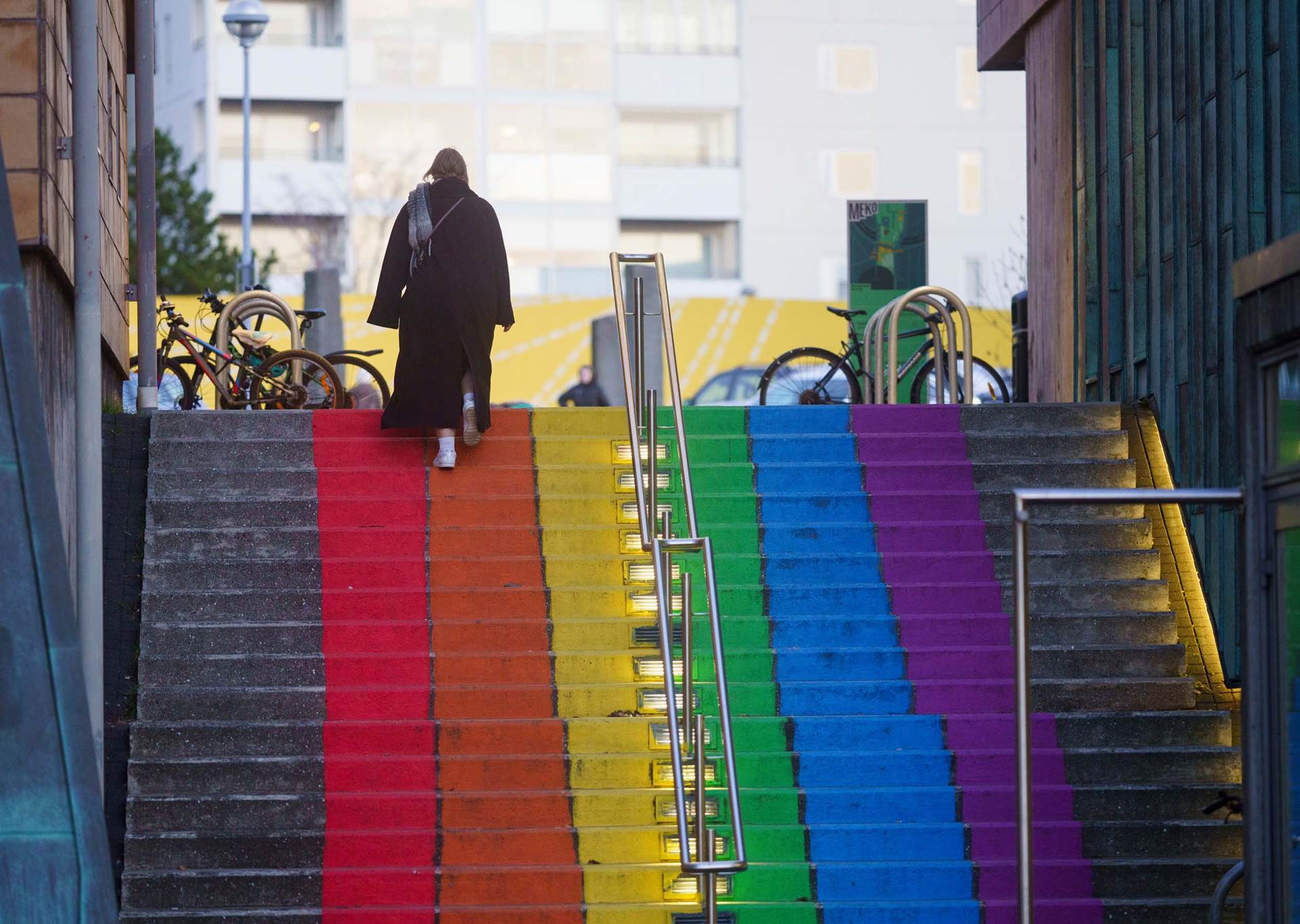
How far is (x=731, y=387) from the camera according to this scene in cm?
2581

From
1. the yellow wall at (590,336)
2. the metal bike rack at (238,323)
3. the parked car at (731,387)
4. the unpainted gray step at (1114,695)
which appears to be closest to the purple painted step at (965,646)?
the unpainted gray step at (1114,695)

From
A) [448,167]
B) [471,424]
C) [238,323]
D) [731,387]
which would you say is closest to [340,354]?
[238,323]

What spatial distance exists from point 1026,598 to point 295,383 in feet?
27.1

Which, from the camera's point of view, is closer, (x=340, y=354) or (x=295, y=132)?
(x=340, y=354)

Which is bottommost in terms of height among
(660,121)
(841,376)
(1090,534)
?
(1090,534)

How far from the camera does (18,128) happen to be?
873 cm

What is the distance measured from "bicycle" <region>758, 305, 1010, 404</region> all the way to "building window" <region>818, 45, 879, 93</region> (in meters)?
37.6

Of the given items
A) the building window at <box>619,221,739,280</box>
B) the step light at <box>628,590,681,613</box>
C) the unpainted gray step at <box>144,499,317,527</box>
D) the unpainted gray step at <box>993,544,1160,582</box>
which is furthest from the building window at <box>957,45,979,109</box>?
the step light at <box>628,590,681,613</box>

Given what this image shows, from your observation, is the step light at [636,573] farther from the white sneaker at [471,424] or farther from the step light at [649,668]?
the white sneaker at [471,424]

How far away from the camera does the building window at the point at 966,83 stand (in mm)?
53125

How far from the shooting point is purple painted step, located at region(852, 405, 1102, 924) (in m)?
8.27

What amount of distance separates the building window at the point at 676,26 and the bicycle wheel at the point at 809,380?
38.1 meters

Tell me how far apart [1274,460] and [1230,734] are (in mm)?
3101

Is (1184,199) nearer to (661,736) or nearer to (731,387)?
(661,736)
